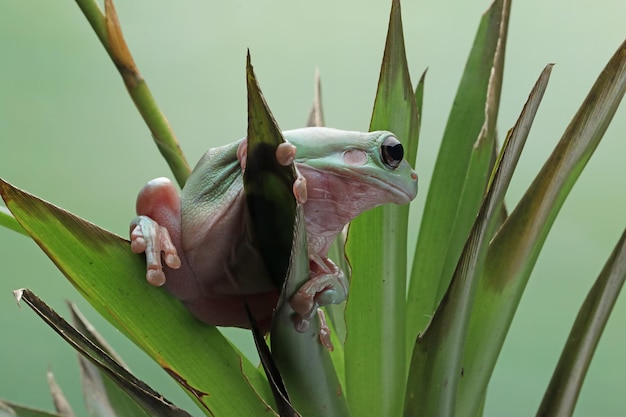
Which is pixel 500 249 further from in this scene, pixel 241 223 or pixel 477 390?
pixel 241 223

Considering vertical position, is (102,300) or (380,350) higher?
(102,300)

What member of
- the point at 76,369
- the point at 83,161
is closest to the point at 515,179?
the point at 83,161

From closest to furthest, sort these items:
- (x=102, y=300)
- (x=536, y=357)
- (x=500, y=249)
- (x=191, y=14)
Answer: (x=102, y=300) < (x=500, y=249) < (x=536, y=357) < (x=191, y=14)

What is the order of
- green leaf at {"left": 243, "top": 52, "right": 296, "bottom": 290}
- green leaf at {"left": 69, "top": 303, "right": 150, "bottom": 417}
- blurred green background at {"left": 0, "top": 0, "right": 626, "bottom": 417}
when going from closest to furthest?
green leaf at {"left": 243, "top": 52, "right": 296, "bottom": 290}
green leaf at {"left": 69, "top": 303, "right": 150, "bottom": 417}
blurred green background at {"left": 0, "top": 0, "right": 626, "bottom": 417}

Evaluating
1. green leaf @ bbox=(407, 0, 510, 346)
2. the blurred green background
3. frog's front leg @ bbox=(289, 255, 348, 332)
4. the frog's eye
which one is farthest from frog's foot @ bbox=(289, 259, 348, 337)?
the blurred green background

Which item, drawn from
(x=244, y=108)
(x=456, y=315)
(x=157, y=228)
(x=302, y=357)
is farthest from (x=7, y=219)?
(x=244, y=108)

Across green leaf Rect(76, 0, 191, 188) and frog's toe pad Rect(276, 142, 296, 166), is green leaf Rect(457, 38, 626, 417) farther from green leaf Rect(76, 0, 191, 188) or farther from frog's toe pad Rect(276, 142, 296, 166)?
green leaf Rect(76, 0, 191, 188)
